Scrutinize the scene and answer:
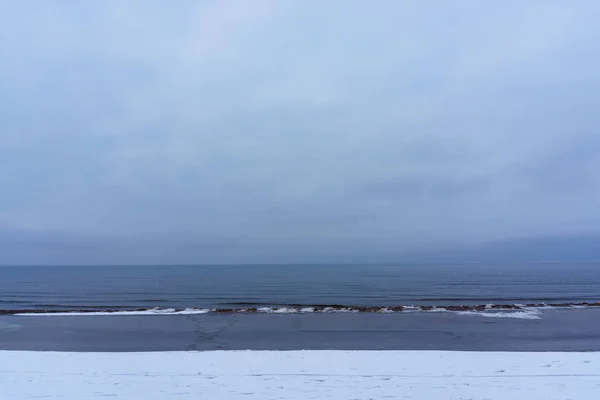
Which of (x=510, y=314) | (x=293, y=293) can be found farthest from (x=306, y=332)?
(x=293, y=293)

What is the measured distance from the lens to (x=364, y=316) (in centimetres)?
1997

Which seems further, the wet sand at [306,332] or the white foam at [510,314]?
the white foam at [510,314]
